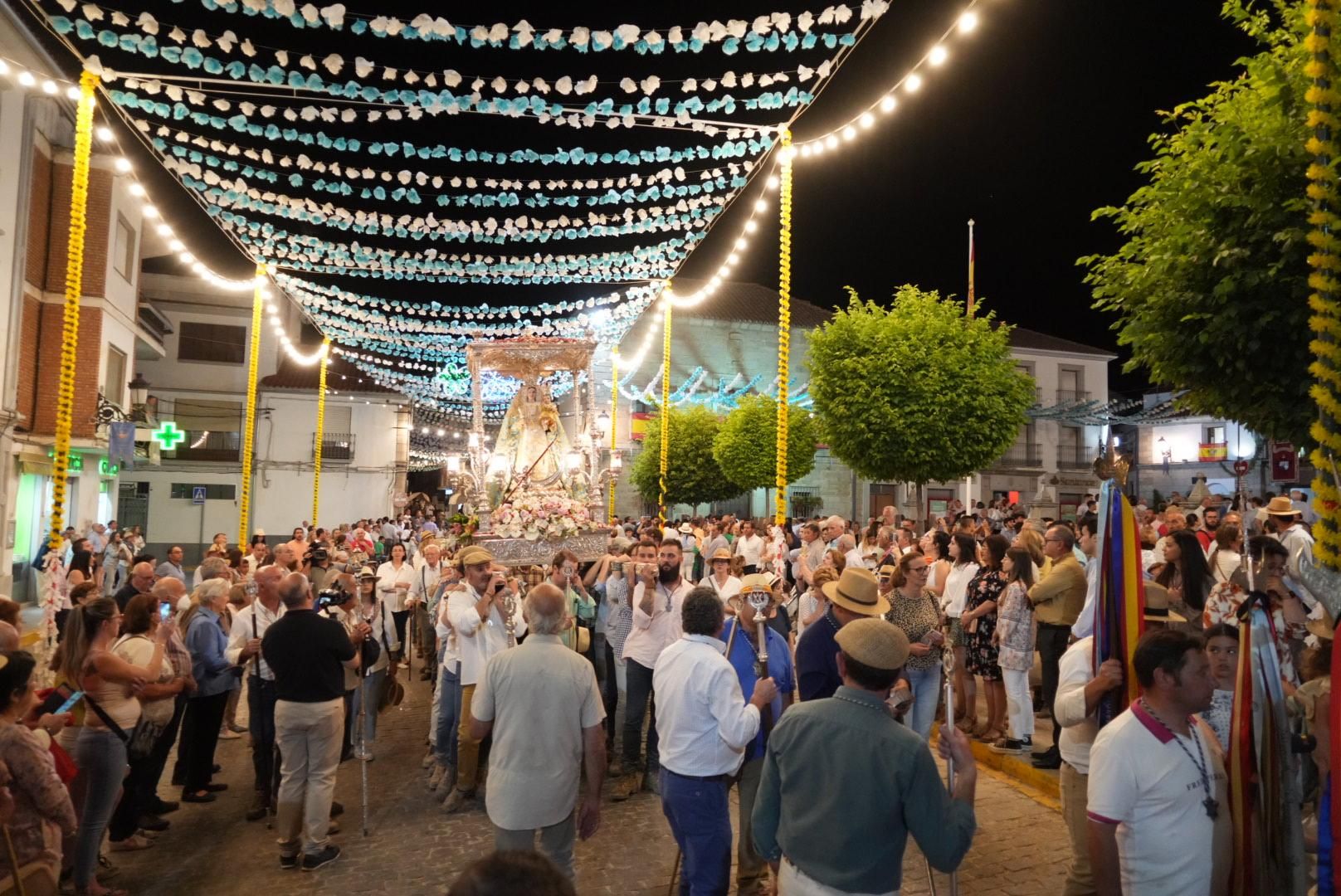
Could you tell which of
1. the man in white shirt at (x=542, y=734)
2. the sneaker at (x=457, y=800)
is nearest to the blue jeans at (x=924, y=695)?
the man in white shirt at (x=542, y=734)

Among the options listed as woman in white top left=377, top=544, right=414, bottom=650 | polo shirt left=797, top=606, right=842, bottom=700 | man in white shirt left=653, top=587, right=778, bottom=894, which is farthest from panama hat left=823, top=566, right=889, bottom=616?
woman in white top left=377, top=544, right=414, bottom=650

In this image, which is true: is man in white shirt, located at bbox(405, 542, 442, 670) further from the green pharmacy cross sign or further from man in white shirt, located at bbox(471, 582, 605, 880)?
the green pharmacy cross sign

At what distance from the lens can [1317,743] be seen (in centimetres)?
349

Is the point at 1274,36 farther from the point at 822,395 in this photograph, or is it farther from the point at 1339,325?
the point at 822,395

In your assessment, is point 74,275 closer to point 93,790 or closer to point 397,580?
point 397,580

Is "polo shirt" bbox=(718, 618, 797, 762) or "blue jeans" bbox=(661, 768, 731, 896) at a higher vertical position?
"polo shirt" bbox=(718, 618, 797, 762)

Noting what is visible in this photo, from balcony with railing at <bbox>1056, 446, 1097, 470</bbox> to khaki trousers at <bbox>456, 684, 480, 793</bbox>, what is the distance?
41703mm

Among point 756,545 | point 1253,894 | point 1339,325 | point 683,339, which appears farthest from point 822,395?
point 683,339

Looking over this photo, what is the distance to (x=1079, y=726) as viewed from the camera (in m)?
3.96

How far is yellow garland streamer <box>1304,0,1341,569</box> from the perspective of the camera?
177 inches

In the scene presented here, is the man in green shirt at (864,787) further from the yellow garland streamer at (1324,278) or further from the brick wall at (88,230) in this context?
the brick wall at (88,230)

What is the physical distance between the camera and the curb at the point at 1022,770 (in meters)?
6.57

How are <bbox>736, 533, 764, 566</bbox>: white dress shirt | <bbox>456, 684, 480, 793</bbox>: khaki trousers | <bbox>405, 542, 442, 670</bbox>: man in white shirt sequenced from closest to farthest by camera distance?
<bbox>456, 684, 480, 793</bbox>: khaki trousers, <bbox>405, 542, 442, 670</bbox>: man in white shirt, <bbox>736, 533, 764, 566</bbox>: white dress shirt

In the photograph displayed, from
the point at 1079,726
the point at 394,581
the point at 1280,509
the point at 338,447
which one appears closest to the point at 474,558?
the point at 394,581
